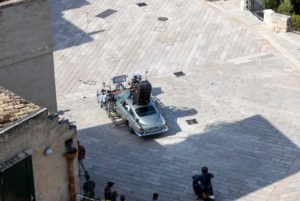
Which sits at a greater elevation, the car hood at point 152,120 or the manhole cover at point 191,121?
the car hood at point 152,120

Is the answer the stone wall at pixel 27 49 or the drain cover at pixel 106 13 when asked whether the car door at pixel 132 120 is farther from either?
the drain cover at pixel 106 13

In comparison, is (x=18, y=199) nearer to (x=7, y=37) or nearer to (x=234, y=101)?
(x=7, y=37)

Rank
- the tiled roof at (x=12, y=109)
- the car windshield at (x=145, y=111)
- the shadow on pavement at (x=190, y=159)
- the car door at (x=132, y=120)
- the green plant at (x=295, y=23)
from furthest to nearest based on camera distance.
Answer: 1. the green plant at (x=295, y=23)
2. the car windshield at (x=145, y=111)
3. the car door at (x=132, y=120)
4. the shadow on pavement at (x=190, y=159)
5. the tiled roof at (x=12, y=109)

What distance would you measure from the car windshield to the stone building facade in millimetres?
8491

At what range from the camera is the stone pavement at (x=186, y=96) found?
27.7 m

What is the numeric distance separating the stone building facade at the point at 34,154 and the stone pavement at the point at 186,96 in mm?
5214

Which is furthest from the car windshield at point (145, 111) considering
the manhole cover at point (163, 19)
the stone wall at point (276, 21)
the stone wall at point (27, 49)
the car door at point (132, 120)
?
the stone wall at point (276, 21)

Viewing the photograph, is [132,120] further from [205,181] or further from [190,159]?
[205,181]

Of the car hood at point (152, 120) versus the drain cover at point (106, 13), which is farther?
the drain cover at point (106, 13)

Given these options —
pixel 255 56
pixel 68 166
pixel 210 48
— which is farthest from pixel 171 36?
pixel 68 166

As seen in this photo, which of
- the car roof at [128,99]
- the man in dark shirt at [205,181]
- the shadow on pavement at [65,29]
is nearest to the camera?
the man in dark shirt at [205,181]

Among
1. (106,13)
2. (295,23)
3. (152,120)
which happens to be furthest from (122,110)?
(295,23)

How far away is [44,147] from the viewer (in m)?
20.6

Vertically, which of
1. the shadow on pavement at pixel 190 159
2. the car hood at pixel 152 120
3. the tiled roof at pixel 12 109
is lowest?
the shadow on pavement at pixel 190 159
